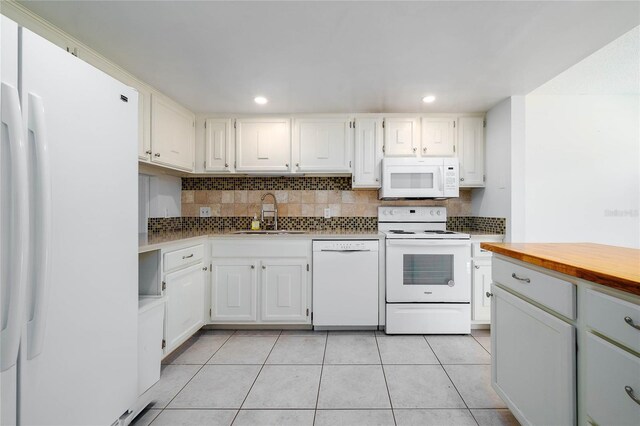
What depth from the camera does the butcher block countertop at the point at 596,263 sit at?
79 cm

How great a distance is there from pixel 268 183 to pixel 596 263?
2728mm

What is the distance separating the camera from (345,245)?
8.23 ft

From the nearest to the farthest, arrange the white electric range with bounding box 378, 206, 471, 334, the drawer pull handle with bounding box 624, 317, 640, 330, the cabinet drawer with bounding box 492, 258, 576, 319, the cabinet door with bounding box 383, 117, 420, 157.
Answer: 1. the drawer pull handle with bounding box 624, 317, 640, 330
2. the cabinet drawer with bounding box 492, 258, 576, 319
3. the white electric range with bounding box 378, 206, 471, 334
4. the cabinet door with bounding box 383, 117, 420, 157

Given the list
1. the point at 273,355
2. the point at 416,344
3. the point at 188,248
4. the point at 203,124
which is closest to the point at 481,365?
the point at 416,344

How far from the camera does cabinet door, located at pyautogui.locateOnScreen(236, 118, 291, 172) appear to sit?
2828mm

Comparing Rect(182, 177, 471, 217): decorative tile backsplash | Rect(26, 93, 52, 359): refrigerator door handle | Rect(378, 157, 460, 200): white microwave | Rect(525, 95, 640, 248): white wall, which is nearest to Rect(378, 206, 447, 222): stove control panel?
Rect(182, 177, 471, 217): decorative tile backsplash

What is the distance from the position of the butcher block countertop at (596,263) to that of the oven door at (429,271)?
106 cm

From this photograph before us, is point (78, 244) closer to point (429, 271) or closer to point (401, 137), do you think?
point (429, 271)

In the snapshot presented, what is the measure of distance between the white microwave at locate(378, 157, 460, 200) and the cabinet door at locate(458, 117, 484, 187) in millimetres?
189

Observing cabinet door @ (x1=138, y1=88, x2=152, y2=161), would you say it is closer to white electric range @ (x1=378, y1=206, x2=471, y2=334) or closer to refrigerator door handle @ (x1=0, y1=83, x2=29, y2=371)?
refrigerator door handle @ (x1=0, y1=83, x2=29, y2=371)

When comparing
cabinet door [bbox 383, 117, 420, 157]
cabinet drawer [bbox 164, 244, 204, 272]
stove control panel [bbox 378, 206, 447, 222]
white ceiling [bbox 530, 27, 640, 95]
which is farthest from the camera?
stove control panel [bbox 378, 206, 447, 222]

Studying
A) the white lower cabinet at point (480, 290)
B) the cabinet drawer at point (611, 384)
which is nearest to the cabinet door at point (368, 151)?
the white lower cabinet at point (480, 290)

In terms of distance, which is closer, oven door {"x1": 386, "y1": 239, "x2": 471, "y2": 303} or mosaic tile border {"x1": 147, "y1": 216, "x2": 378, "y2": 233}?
oven door {"x1": 386, "y1": 239, "x2": 471, "y2": 303}

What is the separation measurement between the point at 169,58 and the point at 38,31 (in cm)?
63
